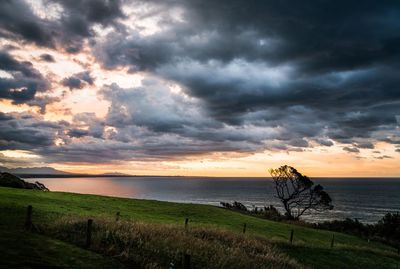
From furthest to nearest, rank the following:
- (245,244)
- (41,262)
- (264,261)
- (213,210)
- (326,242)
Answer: (213,210) → (326,242) → (245,244) → (264,261) → (41,262)

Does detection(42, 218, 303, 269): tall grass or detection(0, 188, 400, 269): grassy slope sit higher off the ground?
detection(42, 218, 303, 269): tall grass

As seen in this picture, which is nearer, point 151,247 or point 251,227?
point 151,247

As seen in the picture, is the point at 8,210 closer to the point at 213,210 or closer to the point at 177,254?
the point at 177,254

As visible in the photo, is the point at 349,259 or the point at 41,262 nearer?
the point at 41,262

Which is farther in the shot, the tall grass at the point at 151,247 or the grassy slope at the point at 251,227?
the grassy slope at the point at 251,227

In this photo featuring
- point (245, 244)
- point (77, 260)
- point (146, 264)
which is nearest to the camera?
point (77, 260)

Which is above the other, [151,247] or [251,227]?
[151,247]

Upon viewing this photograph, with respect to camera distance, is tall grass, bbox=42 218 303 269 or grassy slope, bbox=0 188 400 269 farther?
grassy slope, bbox=0 188 400 269

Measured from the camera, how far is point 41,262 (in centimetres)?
1496

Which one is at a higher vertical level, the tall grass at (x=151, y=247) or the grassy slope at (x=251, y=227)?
the tall grass at (x=151, y=247)

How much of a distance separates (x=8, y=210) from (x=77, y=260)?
58.9 ft

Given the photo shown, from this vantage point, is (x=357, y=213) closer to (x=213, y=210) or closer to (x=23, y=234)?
(x=213, y=210)

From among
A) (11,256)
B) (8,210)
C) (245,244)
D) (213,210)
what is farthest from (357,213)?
(11,256)

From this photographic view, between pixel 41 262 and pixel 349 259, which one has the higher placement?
pixel 41 262
